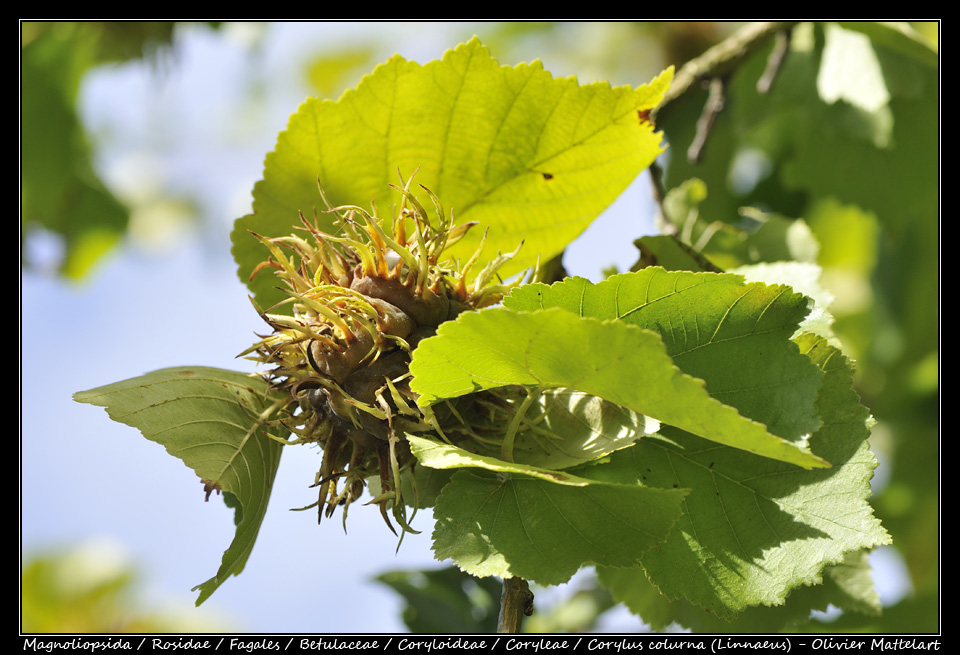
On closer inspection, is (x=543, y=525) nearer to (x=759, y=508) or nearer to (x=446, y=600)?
(x=759, y=508)

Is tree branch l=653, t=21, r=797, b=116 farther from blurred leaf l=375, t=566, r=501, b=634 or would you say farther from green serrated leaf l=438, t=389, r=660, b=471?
blurred leaf l=375, t=566, r=501, b=634

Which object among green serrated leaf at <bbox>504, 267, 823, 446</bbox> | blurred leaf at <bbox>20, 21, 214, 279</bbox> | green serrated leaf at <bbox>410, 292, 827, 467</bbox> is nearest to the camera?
green serrated leaf at <bbox>410, 292, 827, 467</bbox>

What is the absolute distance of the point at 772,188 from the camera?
7.70 feet

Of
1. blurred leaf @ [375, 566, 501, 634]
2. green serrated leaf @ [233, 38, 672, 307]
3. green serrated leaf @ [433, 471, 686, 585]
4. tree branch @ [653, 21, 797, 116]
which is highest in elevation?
tree branch @ [653, 21, 797, 116]

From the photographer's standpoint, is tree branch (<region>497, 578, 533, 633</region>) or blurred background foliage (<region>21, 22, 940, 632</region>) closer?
tree branch (<region>497, 578, 533, 633</region>)

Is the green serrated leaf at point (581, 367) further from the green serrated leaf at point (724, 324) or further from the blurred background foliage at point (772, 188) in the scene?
the blurred background foliage at point (772, 188)

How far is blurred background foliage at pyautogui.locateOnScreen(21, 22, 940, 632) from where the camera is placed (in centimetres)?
175

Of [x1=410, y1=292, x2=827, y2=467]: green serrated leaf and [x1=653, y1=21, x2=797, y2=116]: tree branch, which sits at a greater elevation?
[x1=653, y1=21, x2=797, y2=116]: tree branch

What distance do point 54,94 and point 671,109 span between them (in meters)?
2.37

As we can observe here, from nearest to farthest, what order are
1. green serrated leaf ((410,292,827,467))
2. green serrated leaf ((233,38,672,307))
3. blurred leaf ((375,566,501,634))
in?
green serrated leaf ((410,292,827,467))
green serrated leaf ((233,38,672,307))
blurred leaf ((375,566,501,634))

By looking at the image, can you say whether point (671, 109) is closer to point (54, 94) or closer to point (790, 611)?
point (790, 611)

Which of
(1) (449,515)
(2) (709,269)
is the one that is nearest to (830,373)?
(2) (709,269)

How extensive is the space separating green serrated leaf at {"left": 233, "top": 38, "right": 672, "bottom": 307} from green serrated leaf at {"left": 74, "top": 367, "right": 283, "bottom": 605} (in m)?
0.19

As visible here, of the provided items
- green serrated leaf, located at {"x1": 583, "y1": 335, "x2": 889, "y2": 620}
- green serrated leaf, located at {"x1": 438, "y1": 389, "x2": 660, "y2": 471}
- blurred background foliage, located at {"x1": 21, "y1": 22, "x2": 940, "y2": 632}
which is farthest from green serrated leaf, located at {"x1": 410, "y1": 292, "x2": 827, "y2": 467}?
blurred background foliage, located at {"x1": 21, "y1": 22, "x2": 940, "y2": 632}
